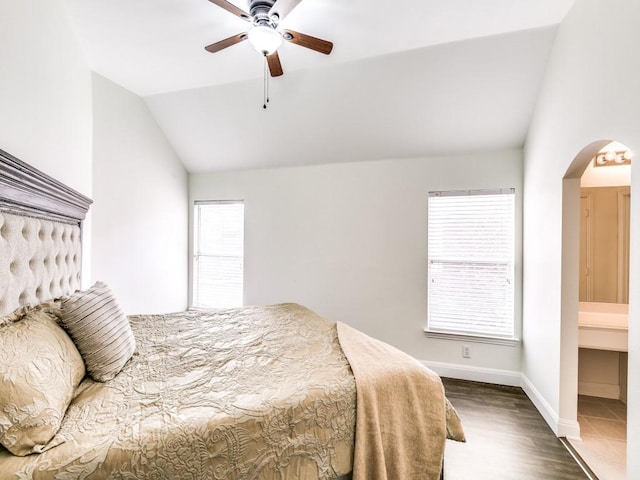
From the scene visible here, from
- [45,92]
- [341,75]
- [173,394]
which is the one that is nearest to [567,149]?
[341,75]

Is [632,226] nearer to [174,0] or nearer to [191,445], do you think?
[191,445]

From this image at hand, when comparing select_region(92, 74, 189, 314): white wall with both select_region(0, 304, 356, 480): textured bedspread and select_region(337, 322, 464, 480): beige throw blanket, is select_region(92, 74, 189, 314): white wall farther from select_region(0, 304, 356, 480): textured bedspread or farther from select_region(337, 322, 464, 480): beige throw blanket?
select_region(337, 322, 464, 480): beige throw blanket

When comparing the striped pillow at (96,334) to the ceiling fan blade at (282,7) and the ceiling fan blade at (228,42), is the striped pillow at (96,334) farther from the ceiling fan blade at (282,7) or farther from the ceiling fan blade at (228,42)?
the ceiling fan blade at (282,7)

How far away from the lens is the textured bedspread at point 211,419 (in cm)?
97

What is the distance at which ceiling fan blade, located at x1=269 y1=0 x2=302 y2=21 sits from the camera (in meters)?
1.63

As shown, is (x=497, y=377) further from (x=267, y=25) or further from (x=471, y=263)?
(x=267, y=25)

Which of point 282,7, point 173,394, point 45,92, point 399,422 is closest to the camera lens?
point 173,394

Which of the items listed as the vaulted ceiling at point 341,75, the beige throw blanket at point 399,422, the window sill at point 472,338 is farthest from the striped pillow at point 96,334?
the window sill at point 472,338

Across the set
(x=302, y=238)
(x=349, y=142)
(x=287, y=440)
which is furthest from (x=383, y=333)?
(x=287, y=440)

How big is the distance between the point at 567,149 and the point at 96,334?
3019 mm

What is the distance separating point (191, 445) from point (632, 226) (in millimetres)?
2083

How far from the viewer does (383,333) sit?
3389mm

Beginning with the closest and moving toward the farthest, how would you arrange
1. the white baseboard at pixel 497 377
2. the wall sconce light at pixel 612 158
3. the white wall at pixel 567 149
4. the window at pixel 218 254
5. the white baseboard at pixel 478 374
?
the white wall at pixel 567 149 < the white baseboard at pixel 497 377 < the wall sconce light at pixel 612 158 < the white baseboard at pixel 478 374 < the window at pixel 218 254

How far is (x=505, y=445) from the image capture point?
2.14 meters
